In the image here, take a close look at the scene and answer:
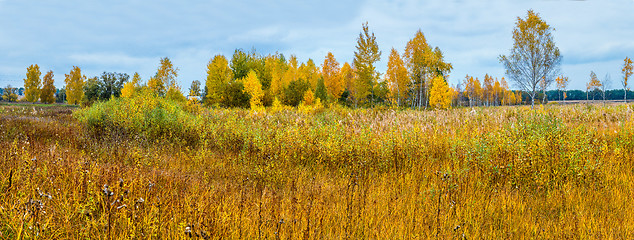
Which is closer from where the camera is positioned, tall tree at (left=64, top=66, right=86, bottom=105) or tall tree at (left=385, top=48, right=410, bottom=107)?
tall tree at (left=385, top=48, right=410, bottom=107)

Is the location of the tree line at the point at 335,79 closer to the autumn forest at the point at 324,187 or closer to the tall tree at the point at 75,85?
the tall tree at the point at 75,85

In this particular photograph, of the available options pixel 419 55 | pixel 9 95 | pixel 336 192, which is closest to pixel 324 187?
pixel 336 192

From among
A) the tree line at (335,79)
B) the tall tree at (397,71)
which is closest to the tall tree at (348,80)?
the tree line at (335,79)

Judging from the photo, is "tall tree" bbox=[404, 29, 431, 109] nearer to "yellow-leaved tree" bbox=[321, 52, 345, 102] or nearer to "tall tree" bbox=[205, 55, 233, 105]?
"yellow-leaved tree" bbox=[321, 52, 345, 102]

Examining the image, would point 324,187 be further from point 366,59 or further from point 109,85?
point 109,85

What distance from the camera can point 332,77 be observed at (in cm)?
4438

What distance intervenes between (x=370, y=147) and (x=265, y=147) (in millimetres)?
2143

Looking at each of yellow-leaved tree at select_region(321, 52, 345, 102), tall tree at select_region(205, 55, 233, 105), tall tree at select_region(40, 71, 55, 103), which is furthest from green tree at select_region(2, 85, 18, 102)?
yellow-leaved tree at select_region(321, 52, 345, 102)

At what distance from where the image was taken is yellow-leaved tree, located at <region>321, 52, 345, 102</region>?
44.2m

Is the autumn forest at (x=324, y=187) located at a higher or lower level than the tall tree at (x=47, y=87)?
lower

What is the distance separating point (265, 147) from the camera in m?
6.40

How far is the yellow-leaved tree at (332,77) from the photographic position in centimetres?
4416

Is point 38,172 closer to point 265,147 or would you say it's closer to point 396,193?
point 265,147

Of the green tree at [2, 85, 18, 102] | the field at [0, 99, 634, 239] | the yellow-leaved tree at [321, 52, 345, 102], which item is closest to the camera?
the field at [0, 99, 634, 239]
